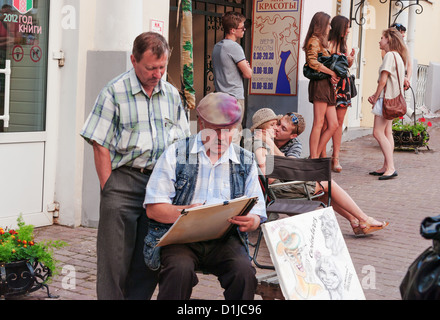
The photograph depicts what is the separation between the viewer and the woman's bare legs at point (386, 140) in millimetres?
10031

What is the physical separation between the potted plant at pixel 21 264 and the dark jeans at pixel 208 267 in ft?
4.10

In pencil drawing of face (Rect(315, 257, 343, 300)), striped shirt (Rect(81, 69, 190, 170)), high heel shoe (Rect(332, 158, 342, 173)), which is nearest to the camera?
pencil drawing of face (Rect(315, 257, 343, 300))

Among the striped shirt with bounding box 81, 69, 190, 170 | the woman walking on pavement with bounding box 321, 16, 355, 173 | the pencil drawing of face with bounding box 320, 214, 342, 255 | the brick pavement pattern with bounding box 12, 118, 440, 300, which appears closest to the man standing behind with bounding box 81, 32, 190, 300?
the striped shirt with bounding box 81, 69, 190, 170

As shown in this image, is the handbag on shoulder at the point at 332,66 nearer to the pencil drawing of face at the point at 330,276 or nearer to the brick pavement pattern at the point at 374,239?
the brick pavement pattern at the point at 374,239

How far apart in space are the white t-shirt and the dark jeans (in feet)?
21.5

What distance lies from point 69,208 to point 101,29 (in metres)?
1.69

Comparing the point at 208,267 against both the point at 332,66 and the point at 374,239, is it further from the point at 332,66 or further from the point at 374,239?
the point at 332,66

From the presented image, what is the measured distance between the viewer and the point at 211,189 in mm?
3859

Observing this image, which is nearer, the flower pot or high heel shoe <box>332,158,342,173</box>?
the flower pot

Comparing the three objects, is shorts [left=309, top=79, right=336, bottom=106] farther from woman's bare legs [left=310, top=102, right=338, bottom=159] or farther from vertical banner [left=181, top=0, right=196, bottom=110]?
vertical banner [left=181, top=0, right=196, bottom=110]

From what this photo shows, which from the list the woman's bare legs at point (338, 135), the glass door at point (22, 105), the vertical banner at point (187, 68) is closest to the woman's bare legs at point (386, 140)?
the woman's bare legs at point (338, 135)

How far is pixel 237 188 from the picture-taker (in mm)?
3904

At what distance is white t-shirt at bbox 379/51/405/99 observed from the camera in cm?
989
